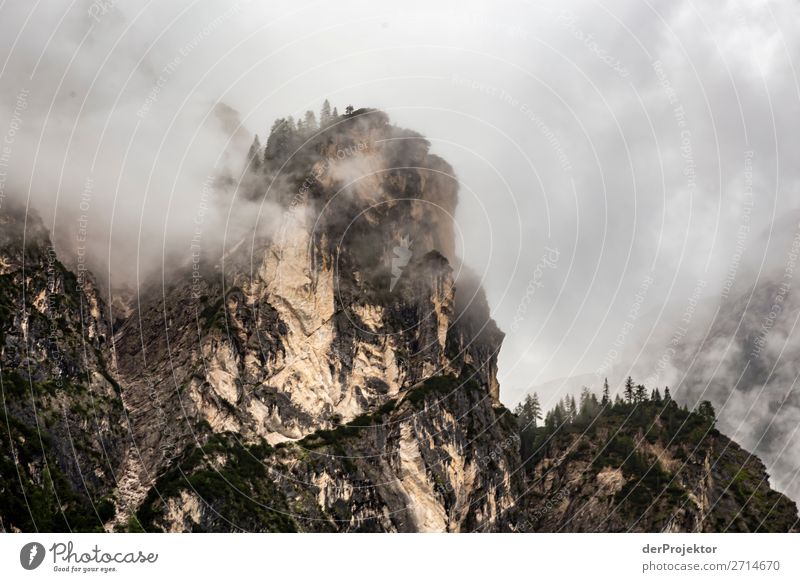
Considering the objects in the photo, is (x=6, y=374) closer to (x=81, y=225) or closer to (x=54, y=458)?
(x=54, y=458)

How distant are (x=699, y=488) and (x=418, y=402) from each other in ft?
240

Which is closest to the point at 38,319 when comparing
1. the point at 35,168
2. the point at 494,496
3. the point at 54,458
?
the point at 54,458

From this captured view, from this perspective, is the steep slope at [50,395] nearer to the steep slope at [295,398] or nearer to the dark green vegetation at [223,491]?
the steep slope at [295,398]

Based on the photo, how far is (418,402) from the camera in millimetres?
193500
